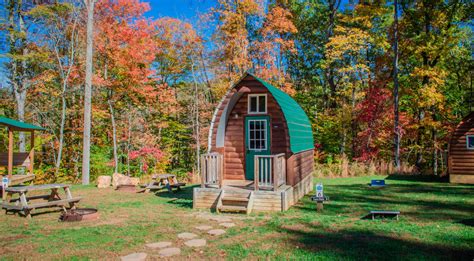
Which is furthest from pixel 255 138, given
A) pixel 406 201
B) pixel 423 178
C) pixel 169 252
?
pixel 423 178

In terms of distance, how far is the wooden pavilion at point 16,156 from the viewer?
37.7 ft

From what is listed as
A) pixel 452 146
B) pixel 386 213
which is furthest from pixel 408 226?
pixel 452 146

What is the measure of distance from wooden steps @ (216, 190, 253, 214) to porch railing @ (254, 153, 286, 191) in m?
0.41

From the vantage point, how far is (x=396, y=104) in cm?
1742

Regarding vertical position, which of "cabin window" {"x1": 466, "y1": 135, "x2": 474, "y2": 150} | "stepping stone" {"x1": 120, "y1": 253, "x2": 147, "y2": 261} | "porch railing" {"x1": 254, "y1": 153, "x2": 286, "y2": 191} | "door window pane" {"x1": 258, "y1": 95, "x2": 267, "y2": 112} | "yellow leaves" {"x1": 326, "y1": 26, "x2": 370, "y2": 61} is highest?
"yellow leaves" {"x1": 326, "y1": 26, "x2": 370, "y2": 61}

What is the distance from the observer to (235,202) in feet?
28.1

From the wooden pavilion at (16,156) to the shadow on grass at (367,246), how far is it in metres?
10.6

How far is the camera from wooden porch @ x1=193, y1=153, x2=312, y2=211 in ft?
27.4

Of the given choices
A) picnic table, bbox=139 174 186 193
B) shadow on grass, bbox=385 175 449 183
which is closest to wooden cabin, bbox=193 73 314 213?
picnic table, bbox=139 174 186 193

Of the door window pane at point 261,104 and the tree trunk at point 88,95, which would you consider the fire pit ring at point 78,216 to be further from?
the tree trunk at point 88,95

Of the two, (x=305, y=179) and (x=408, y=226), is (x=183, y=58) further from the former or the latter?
(x=408, y=226)

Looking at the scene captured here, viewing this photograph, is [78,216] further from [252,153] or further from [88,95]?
[88,95]

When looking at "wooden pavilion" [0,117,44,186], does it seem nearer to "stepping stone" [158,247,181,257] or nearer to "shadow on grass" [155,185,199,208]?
"shadow on grass" [155,185,199,208]

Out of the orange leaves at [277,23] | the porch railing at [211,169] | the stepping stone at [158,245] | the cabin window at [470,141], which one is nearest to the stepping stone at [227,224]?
the stepping stone at [158,245]
